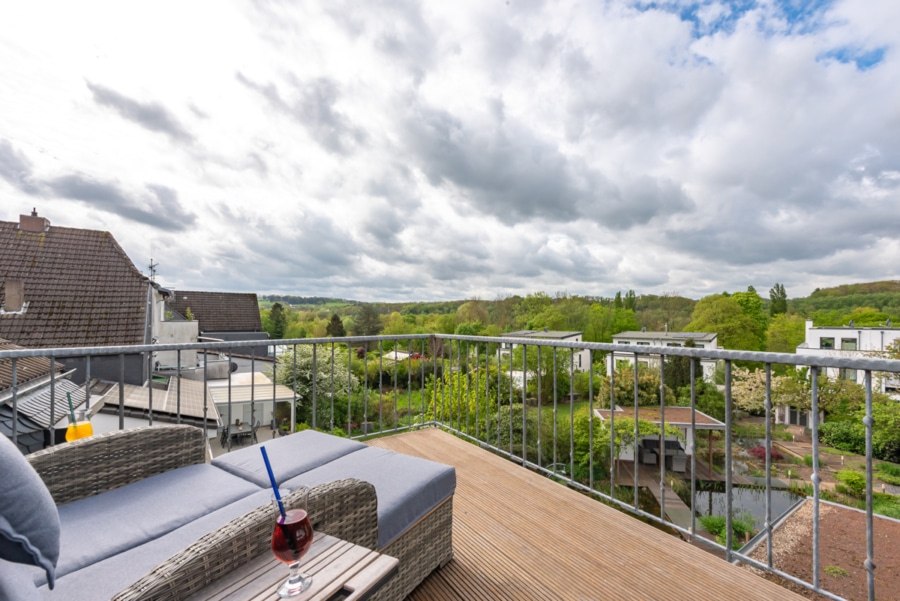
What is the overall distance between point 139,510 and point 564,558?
1.76 meters

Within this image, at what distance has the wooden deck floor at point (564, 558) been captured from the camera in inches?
62.1

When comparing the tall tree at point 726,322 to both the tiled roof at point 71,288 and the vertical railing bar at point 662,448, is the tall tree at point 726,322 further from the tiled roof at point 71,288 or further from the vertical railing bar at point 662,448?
the tiled roof at point 71,288

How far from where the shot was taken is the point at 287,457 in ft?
6.11

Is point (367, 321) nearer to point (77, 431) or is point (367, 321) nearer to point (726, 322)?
point (726, 322)

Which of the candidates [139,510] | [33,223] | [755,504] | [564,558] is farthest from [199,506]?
[33,223]

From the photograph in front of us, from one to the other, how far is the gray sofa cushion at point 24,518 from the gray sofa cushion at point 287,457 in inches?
41.8

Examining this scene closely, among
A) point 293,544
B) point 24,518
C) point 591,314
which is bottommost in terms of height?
point 591,314

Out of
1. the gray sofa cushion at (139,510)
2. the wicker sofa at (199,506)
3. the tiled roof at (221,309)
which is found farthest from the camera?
the tiled roof at (221,309)

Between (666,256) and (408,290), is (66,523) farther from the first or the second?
(666,256)

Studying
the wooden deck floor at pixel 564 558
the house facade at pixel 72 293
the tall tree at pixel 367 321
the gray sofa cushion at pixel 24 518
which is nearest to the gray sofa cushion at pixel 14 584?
the gray sofa cushion at pixel 24 518

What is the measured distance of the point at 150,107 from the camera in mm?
9000

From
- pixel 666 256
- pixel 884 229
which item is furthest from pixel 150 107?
pixel 884 229

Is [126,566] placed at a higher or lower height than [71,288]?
lower

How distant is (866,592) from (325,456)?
2.20 metres
